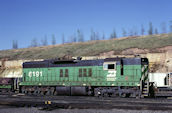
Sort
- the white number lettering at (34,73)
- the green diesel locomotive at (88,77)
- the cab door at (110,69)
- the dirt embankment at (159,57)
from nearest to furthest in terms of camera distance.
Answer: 1. the green diesel locomotive at (88,77)
2. the cab door at (110,69)
3. the white number lettering at (34,73)
4. the dirt embankment at (159,57)

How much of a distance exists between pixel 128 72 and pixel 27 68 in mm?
11261

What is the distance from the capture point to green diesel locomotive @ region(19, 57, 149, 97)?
65.7 feet

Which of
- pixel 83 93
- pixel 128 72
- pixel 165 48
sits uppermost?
pixel 165 48

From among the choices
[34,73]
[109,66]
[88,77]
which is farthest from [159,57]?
[34,73]

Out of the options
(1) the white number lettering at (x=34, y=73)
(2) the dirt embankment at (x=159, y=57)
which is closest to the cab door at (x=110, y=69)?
(1) the white number lettering at (x=34, y=73)

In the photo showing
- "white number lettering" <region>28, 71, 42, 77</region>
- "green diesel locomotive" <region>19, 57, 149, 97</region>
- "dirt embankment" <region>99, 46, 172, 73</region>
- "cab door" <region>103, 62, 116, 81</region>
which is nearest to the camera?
"green diesel locomotive" <region>19, 57, 149, 97</region>

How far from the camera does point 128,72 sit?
20.3 m

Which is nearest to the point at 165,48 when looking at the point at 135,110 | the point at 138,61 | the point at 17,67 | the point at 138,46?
the point at 138,46

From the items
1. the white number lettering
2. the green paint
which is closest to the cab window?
the green paint

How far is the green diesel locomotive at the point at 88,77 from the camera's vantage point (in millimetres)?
20016

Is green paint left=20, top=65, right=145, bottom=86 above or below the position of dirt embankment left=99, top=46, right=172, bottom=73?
below

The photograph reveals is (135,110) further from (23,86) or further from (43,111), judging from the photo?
(23,86)

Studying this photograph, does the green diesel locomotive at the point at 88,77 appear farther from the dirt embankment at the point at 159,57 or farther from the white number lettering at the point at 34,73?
the dirt embankment at the point at 159,57

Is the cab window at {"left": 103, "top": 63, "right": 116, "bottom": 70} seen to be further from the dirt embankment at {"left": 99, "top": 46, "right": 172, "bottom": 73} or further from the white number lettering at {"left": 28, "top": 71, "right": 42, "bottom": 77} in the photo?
the dirt embankment at {"left": 99, "top": 46, "right": 172, "bottom": 73}
